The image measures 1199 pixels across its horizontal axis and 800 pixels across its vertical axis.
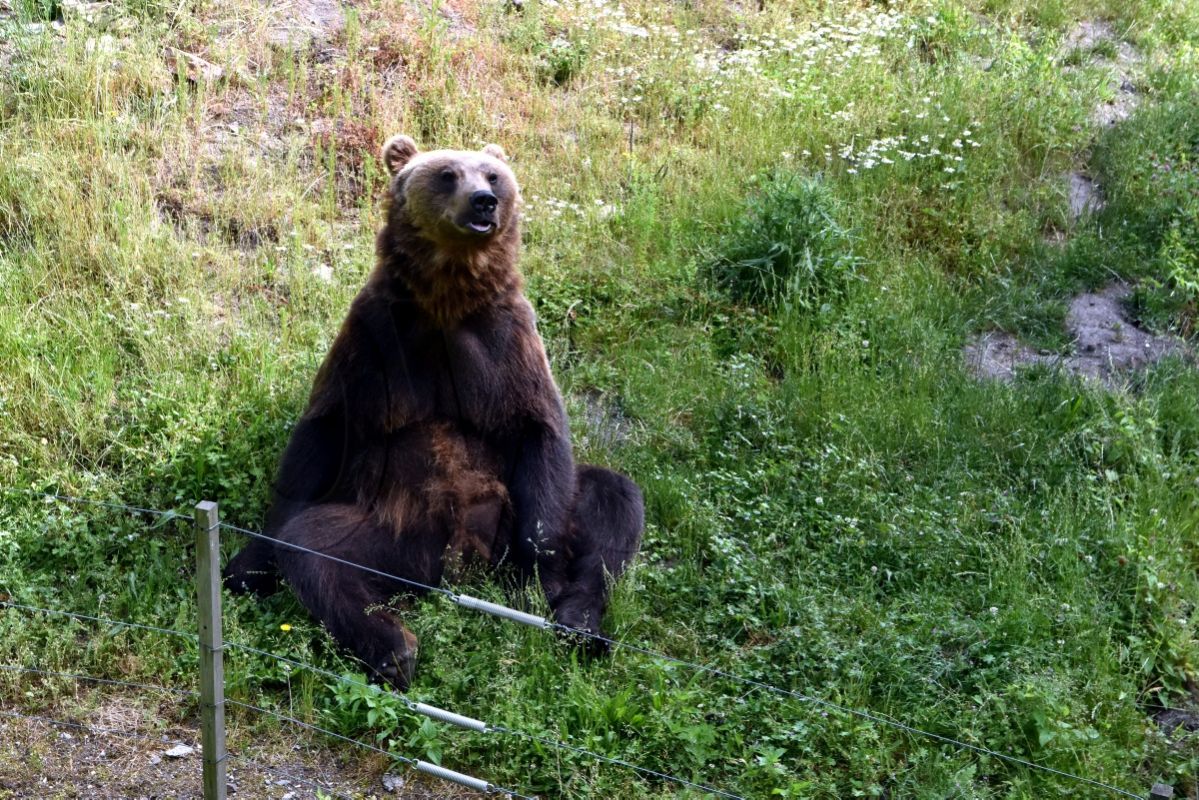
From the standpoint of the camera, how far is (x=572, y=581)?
5480 millimetres

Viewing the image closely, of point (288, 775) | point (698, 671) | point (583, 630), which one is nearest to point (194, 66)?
point (583, 630)

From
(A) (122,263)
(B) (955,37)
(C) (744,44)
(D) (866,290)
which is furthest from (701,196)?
(A) (122,263)

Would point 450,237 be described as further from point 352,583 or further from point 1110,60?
point 1110,60

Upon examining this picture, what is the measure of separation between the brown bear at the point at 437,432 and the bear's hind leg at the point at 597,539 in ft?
0.03

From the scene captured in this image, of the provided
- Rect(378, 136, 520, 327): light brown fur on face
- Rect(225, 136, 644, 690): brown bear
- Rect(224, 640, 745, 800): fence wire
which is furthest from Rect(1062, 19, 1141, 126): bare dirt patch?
Rect(224, 640, 745, 800): fence wire

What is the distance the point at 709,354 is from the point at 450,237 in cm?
228

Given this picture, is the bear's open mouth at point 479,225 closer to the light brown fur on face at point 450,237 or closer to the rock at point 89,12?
the light brown fur on face at point 450,237

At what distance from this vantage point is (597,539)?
555 cm

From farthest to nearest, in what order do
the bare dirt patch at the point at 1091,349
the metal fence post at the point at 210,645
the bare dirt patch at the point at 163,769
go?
the bare dirt patch at the point at 1091,349 < the bare dirt patch at the point at 163,769 < the metal fence post at the point at 210,645

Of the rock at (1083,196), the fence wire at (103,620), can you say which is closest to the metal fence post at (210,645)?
the fence wire at (103,620)

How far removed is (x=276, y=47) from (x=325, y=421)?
444 centimetres

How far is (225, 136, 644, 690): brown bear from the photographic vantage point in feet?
17.5

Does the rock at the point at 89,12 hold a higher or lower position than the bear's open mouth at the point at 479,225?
higher

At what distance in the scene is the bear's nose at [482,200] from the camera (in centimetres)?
518
